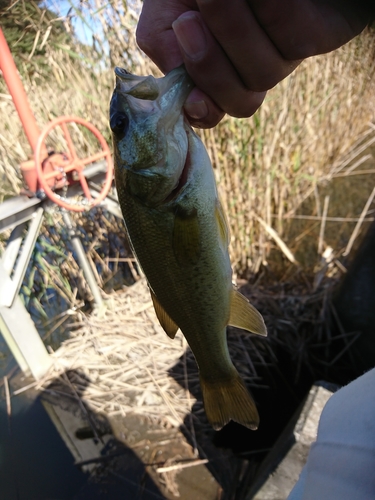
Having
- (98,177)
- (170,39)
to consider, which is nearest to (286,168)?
(98,177)

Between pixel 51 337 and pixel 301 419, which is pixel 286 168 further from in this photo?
pixel 51 337

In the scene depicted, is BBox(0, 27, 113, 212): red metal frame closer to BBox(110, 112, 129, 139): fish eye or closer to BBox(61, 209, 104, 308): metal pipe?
BBox(61, 209, 104, 308): metal pipe

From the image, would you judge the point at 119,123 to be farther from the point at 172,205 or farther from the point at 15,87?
the point at 15,87

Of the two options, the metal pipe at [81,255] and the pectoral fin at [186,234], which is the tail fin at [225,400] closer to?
the pectoral fin at [186,234]

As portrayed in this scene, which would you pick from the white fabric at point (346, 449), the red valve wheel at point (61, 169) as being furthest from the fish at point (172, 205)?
the red valve wheel at point (61, 169)

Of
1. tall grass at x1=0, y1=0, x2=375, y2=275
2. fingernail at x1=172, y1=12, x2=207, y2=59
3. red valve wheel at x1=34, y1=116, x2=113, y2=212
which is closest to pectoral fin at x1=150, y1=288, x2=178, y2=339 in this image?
fingernail at x1=172, y1=12, x2=207, y2=59

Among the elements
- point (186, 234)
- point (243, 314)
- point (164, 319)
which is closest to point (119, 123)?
point (186, 234)

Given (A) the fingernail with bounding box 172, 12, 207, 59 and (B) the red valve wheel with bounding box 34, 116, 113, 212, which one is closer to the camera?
(A) the fingernail with bounding box 172, 12, 207, 59
